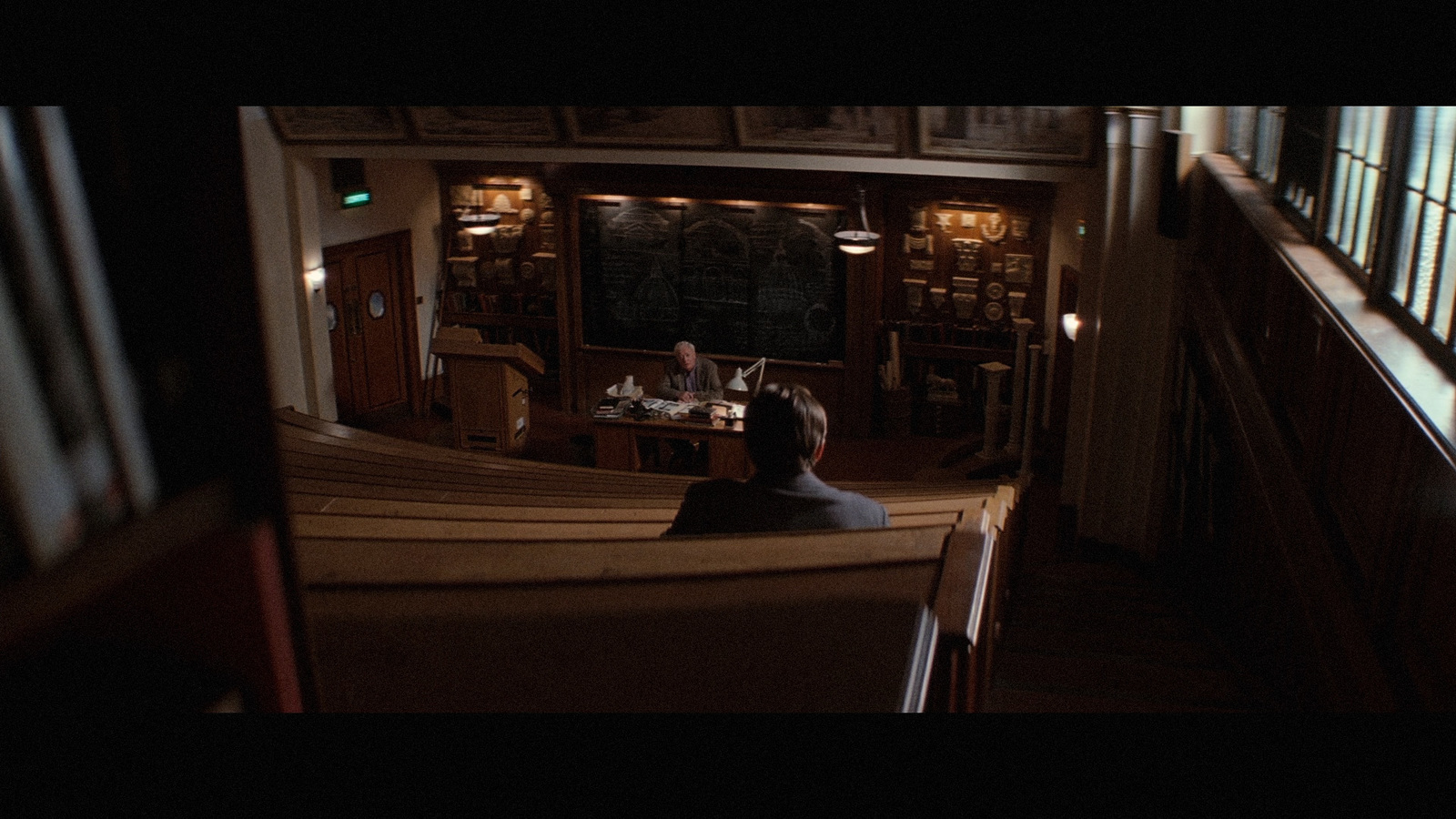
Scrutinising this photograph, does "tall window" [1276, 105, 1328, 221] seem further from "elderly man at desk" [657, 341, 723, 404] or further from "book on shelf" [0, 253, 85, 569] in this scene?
"elderly man at desk" [657, 341, 723, 404]

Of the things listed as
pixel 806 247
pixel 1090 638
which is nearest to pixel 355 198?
pixel 806 247

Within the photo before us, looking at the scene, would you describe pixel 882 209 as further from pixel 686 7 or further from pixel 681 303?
pixel 686 7

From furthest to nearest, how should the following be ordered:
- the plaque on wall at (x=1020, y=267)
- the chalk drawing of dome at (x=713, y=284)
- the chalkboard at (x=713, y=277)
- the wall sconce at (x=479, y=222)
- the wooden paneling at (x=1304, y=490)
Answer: the chalk drawing of dome at (x=713, y=284)
the chalkboard at (x=713, y=277)
the plaque on wall at (x=1020, y=267)
the wall sconce at (x=479, y=222)
the wooden paneling at (x=1304, y=490)

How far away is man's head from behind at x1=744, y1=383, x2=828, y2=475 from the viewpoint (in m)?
2.66

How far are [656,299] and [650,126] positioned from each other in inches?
103

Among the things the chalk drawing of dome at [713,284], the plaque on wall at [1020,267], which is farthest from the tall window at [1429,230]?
the chalk drawing of dome at [713,284]

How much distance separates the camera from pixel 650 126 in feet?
24.3

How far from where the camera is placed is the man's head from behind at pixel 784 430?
266cm

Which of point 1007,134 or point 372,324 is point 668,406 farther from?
point 372,324

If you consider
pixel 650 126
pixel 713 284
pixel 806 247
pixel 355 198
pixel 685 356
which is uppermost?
pixel 650 126

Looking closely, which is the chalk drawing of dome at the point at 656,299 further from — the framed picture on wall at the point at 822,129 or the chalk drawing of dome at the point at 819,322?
the framed picture on wall at the point at 822,129

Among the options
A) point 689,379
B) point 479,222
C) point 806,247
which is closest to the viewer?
point 689,379

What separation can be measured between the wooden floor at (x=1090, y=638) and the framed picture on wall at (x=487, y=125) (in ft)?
8.27

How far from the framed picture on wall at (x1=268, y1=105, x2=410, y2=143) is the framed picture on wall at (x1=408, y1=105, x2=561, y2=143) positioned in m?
0.18
